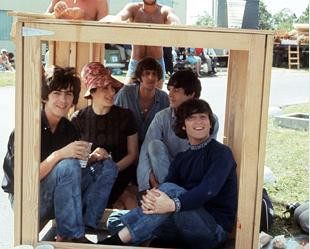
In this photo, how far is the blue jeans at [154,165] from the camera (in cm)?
283

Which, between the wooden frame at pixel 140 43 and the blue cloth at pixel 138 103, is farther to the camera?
the blue cloth at pixel 138 103

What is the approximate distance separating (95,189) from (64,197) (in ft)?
0.90

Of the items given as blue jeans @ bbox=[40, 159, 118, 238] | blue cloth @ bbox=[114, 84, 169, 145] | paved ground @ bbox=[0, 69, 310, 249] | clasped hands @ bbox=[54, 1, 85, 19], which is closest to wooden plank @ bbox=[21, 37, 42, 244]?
blue jeans @ bbox=[40, 159, 118, 238]

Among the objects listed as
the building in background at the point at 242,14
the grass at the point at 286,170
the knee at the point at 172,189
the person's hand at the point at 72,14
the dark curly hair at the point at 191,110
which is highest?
the building in background at the point at 242,14

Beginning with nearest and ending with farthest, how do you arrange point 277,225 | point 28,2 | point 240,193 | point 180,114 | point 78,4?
point 240,193 → point 180,114 → point 78,4 → point 277,225 → point 28,2

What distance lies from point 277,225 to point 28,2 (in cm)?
2153

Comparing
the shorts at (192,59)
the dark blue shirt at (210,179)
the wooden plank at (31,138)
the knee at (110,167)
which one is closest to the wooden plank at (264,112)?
the dark blue shirt at (210,179)

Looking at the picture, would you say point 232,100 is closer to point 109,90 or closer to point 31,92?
point 109,90

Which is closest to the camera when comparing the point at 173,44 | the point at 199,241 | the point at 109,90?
the point at 173,44

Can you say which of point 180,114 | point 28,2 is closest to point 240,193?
point 180,114

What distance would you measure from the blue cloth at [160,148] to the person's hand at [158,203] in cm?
40

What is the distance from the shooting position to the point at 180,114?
104 inches

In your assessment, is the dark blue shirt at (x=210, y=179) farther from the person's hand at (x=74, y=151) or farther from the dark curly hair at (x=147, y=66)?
the dark curly hair at (x=147, y=66)

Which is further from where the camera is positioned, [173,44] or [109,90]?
[109,90]
